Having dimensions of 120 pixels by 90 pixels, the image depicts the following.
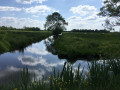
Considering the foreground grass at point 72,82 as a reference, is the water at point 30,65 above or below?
below

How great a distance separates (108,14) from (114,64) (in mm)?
8080

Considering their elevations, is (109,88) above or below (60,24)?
below

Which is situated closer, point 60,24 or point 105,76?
point 105,76

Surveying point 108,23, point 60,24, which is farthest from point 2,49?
point 60,24

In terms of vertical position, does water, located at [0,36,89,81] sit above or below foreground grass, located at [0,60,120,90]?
below

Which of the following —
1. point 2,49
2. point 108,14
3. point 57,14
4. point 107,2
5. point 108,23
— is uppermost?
point 57,14

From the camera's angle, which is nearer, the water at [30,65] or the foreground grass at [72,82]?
the foreground grass at [72,82]

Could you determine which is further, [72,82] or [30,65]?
[30,65]

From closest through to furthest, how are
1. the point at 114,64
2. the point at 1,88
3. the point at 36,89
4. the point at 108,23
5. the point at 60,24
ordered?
the point at 36,89 < the point at 1,88 < the point at 114,64 < the point at 108,23 < the point at 60,24

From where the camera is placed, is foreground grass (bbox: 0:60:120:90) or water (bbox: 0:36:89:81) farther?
water (bbox: 0:36:89:81)

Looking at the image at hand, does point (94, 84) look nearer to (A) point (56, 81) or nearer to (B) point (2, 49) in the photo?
(A) point (56, 81)

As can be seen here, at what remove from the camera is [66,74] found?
5309 mm

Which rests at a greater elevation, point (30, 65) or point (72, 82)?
point (72, 82)

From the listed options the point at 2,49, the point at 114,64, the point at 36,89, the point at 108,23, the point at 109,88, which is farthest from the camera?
the point at 2,49
